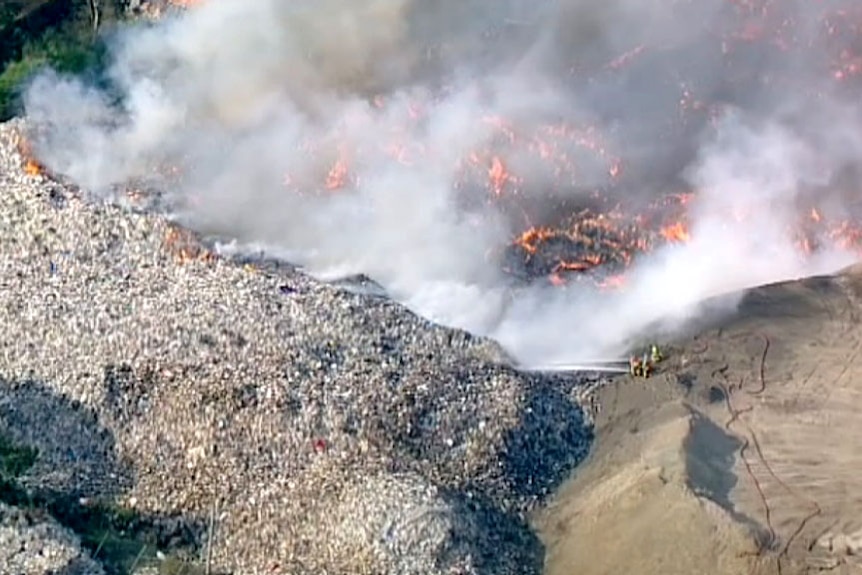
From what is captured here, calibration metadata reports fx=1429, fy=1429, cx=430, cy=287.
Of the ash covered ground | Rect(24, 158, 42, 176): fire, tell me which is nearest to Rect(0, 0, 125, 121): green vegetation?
Rect(24, 158, 42, 176): fire

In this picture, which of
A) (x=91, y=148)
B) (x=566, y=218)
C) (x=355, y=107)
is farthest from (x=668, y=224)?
(x=91, y=148)

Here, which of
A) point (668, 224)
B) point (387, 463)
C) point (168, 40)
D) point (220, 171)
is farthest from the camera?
point (168, 40)

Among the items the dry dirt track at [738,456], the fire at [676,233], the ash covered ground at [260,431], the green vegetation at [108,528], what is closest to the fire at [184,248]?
the ash covered ground at [260,431]

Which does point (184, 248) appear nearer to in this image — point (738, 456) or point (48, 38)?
point (48, 38)

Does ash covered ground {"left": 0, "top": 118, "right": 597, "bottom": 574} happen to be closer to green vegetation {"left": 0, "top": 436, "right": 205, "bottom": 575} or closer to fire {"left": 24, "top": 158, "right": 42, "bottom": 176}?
green vegetation {"left": 0, "top": 436, "right": 205, "bottom": 575}

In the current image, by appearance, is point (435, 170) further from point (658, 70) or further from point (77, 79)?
point (77, 79)

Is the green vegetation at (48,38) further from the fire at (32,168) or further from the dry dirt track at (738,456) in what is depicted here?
the dry dirt track at (738,456)

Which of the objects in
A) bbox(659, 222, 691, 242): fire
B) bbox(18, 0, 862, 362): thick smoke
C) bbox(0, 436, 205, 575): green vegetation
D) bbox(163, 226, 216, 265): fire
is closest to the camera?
bbox(0, 436, 205, 575): green vegetation
